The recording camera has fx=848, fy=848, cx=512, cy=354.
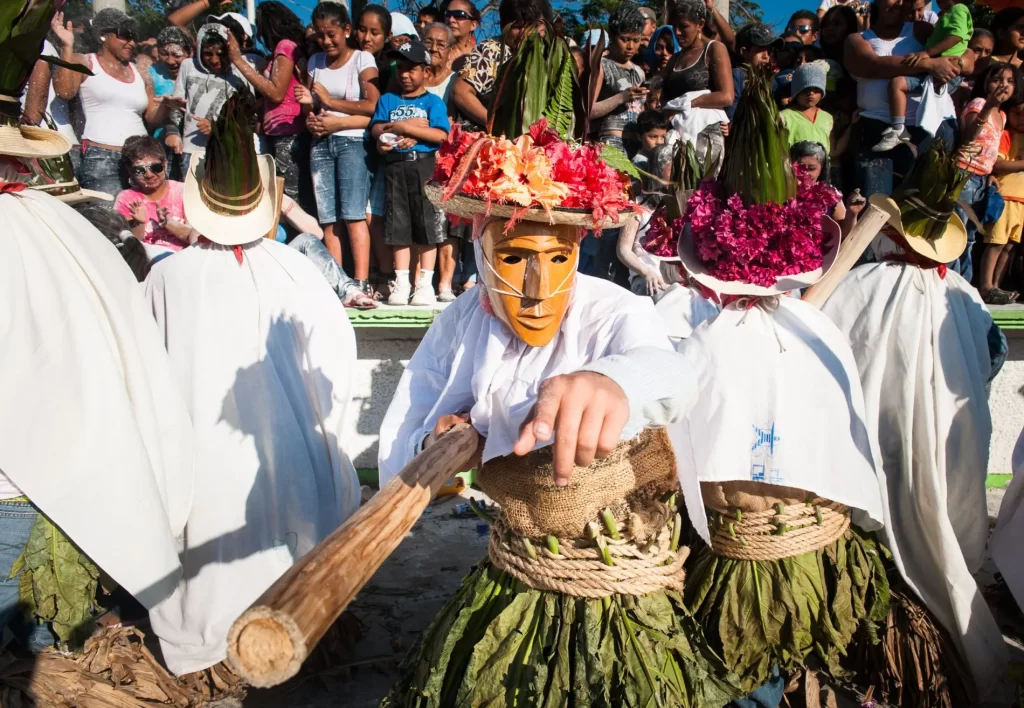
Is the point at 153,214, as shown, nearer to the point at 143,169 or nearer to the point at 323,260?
the point at 143,169

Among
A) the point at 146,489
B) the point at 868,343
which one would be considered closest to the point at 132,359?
the point at 146,489

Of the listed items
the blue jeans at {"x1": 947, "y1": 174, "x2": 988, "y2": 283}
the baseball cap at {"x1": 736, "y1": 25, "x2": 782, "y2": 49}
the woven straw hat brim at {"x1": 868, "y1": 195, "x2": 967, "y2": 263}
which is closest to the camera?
the woven straw hat brim at {"x1": 868, "y1": 195, "x2": 967, "y2": 263}

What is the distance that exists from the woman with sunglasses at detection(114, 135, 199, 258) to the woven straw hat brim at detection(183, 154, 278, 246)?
1832mm

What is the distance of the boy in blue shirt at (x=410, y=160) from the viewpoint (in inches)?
252

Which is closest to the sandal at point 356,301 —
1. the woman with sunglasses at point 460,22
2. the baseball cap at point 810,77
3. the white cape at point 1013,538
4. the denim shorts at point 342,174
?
the denim shorts at point 342,174

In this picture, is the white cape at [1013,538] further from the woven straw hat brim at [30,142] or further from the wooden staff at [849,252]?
the woven straw hat brim at [30,142]

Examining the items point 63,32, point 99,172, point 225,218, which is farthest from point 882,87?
point 63,32

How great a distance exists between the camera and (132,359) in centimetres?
295

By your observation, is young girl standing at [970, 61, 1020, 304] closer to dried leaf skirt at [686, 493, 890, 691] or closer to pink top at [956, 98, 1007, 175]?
pink top at [956, 98, 1007, 175]

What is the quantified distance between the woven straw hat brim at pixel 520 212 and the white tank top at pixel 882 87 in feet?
18.9

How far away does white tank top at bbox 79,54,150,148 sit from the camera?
646 centimetres

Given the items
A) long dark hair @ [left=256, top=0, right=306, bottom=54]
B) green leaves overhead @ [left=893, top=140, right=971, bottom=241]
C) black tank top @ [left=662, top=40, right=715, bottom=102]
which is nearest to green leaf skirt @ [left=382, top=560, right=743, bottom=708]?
green leaves overhead @ [left=893, top=140, right=971, bottom=241]

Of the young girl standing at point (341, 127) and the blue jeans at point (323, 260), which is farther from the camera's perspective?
the young girl standing at point (341, 127)

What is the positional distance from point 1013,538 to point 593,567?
243cm
